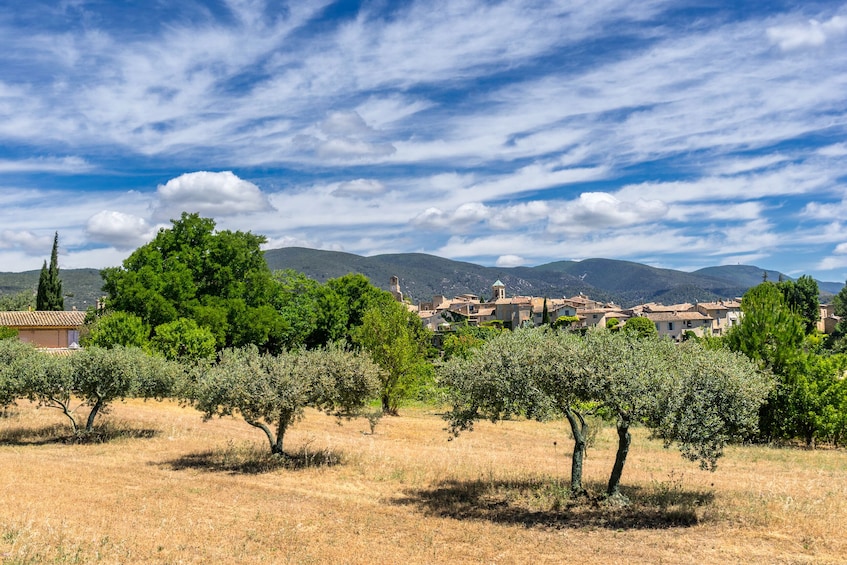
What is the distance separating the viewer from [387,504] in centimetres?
2075

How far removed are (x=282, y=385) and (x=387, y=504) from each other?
804 cm

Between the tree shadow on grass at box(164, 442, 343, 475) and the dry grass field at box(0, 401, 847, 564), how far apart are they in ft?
0.33

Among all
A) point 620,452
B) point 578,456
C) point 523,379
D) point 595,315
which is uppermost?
point 595,315

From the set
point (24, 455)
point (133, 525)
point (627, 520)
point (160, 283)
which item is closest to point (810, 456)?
point (627, 520)

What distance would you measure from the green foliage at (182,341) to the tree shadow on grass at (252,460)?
21.8 metres

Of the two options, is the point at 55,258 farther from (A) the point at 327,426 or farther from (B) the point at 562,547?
(B) the point at 562,547

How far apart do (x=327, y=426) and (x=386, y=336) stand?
11.8 metres

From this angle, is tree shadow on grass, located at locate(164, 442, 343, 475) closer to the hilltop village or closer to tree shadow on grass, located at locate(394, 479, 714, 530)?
tree shadow on grass, located at locate(394, 479, 714, 530)

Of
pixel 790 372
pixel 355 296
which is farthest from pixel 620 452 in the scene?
pixel 355 296

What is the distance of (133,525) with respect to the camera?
55.2 ft

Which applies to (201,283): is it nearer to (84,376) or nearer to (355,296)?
(355,296)

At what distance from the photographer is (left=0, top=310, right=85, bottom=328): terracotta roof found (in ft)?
237

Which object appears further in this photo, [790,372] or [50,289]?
[50,289]

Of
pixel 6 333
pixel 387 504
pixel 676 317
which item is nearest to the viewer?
pixel 387 504
